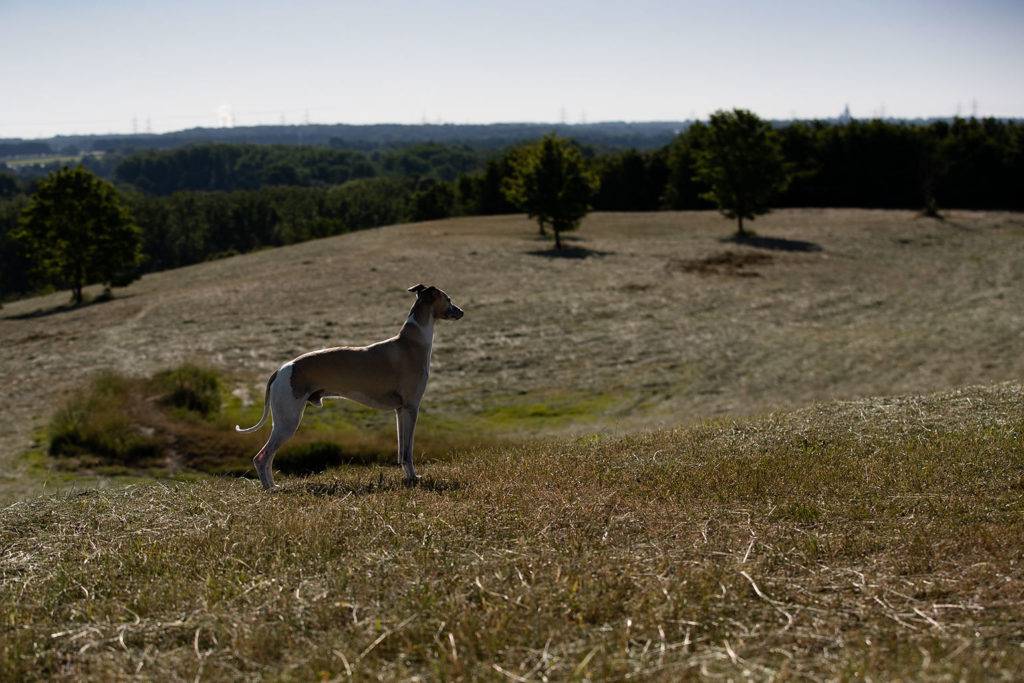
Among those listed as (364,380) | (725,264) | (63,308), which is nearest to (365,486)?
(364,380)

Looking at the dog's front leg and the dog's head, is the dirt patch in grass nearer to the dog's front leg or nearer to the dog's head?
the dog's head

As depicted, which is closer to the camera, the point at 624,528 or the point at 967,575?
the point at 967,575

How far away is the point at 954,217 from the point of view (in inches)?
2815

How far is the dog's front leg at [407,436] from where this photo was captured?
9789 millimetres

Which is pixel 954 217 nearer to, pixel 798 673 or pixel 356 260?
pixel 356 260

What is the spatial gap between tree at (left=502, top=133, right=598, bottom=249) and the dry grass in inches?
1976

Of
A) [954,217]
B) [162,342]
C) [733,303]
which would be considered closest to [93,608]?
[162,342]

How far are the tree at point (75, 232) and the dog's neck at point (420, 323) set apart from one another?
46417 millimetres

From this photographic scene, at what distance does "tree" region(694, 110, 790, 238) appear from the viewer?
6191cm

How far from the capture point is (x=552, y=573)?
614 cm

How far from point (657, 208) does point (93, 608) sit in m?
105

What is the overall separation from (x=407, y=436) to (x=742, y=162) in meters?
57.9

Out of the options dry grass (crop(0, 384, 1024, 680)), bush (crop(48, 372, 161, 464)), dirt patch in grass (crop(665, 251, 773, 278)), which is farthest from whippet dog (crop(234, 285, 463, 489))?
dirt patch in grass (crop(665, 251, 773, 278))

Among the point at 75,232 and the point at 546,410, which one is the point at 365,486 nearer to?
the point at 546,410
